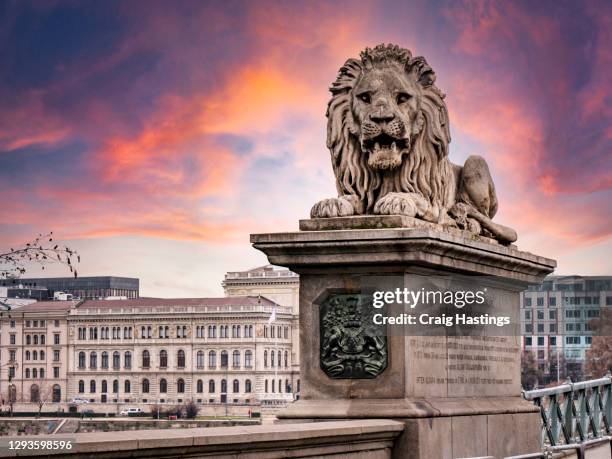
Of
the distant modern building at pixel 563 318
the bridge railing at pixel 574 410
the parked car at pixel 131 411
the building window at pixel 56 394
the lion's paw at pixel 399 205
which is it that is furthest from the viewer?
the building window at pixel 56 394

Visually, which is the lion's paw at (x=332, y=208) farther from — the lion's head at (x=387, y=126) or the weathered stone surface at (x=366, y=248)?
the weathered stone surface at (x=366, y=248)

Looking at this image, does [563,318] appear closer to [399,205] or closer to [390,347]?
[399,205]

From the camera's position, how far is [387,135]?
13.0m

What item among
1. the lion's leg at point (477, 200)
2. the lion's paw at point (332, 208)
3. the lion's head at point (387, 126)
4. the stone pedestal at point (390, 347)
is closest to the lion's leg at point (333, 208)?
the lion's paw at point (332, 208)

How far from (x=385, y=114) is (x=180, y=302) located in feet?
589

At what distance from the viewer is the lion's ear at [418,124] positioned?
13.3 meters

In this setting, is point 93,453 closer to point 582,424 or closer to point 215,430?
point 215,430

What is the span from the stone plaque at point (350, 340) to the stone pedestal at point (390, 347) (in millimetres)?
12

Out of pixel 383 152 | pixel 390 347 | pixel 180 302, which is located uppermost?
pixel 180 302

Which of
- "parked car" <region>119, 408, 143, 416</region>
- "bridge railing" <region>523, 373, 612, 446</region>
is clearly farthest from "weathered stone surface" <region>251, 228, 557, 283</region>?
"parked car" <region>119, 408, 143, 416</region>

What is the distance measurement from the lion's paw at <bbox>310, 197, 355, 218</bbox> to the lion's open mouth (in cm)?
50

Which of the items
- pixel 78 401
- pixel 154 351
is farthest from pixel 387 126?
pixel 78 401

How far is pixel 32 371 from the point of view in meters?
200

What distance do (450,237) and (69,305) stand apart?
616 feet
